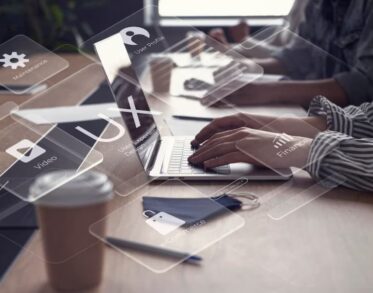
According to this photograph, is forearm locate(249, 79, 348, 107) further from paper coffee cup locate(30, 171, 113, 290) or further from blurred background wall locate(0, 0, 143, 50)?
blurred background wall locate(0, 0, 143, 50)

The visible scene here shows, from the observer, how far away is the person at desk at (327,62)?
5.97 ft

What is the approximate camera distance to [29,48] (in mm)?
1405

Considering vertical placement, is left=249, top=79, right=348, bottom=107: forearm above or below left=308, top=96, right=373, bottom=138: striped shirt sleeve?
below

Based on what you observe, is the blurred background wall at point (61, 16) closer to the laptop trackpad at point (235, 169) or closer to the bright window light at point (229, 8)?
the bright window light at point (229, 8)

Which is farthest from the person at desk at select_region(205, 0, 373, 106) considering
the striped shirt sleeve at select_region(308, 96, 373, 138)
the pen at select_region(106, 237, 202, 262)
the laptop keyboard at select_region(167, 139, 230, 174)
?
the pen at select_region(106, 237, 202, 262)

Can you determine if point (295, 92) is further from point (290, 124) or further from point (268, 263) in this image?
point (268, 263)

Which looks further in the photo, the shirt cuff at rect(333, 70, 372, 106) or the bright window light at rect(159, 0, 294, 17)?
the bright window light at rect(159, 0, 294, 17)

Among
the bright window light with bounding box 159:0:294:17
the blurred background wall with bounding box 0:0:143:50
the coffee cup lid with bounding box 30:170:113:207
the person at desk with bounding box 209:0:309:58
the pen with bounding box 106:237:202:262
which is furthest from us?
the blurred background wall with bounding box 0:0:143:50

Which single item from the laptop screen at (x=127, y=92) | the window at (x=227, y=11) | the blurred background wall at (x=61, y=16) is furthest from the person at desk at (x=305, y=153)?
the blurred background wall at (x=61, y=16)

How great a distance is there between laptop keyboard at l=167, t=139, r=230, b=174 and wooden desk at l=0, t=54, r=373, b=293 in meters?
0.15

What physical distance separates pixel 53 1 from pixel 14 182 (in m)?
3.07

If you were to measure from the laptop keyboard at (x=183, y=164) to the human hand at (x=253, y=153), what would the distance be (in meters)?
0.01

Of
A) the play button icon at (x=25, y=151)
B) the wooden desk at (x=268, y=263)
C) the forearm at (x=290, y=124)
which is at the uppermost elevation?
the play button icon at (x=25, y=151)

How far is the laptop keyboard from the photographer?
3.74 ft
